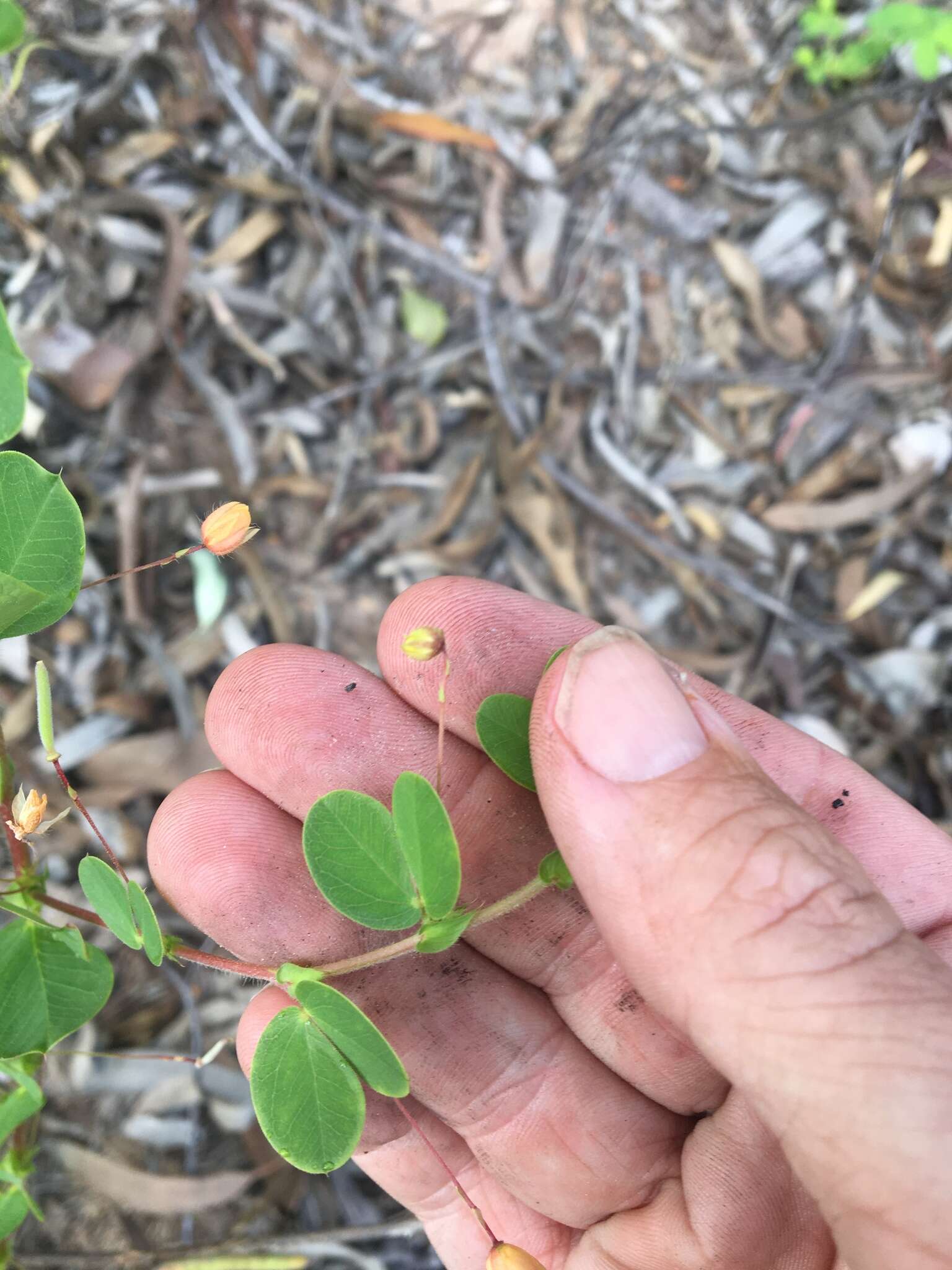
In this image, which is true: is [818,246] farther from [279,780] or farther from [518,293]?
[279,780]

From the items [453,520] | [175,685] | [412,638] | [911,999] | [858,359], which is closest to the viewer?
[911,999]

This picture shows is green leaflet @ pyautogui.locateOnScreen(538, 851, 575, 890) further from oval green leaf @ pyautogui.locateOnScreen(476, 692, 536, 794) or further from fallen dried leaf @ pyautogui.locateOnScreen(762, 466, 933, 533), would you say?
fallen dried leaf @ pyautogui.locateOnScreen(762, 466, 933, 533)

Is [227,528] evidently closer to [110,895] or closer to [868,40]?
[110,895]

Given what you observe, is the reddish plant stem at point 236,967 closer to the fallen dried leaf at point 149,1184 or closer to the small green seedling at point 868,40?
the fallen dried leaf at point 149,1184

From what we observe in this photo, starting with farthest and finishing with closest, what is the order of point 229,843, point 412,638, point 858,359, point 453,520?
point 858,359, point 453,520, point 229,843, point 412,638

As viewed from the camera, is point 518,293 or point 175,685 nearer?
point 175,685

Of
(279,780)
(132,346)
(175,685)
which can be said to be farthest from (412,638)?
(132,346)

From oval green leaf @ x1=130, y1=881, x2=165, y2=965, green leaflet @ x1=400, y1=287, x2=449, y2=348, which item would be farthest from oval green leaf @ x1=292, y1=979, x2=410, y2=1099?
green leaflet @ x1=400, y1=287, x2=449, y2=348
